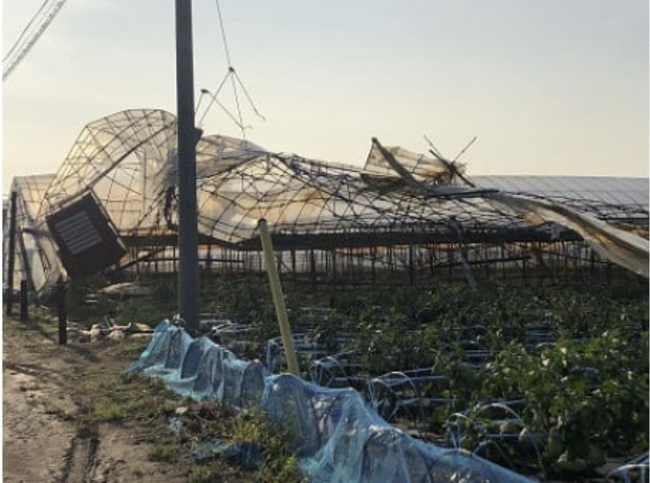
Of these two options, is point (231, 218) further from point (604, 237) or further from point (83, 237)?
point (604, 237)

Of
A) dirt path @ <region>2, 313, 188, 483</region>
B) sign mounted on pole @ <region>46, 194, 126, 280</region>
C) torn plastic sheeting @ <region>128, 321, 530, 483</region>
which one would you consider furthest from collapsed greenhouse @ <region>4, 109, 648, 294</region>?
torn plastic sheeting @ <region>128, 321, 530, 483</region>

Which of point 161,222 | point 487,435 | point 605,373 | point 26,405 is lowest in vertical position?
point 26,405

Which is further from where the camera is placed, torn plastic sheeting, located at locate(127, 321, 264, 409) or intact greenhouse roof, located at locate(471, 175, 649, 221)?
intact greenhouse roof, located at locate(471, 175, 649, 221)

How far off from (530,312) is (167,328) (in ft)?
16.5

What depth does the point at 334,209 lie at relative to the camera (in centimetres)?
2227

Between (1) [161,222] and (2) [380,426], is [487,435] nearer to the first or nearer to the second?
(2) [380,426]

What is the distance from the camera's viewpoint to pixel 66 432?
321 inches

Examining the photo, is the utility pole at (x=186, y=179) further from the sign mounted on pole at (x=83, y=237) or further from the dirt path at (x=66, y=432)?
the sign mounted on pole at (x=83, y=237)

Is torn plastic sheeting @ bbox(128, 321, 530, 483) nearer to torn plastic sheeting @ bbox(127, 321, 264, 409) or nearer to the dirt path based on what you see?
torn plastic sheeting @ bbox(127, 321, 264, 409)

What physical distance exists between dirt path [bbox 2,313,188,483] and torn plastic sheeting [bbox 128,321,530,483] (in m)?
0.94

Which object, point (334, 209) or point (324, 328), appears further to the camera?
point (334, 209)

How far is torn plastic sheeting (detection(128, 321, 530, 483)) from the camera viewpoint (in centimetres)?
452

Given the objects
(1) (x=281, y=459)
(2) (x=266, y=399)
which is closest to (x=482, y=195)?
(2) (x=266, y=399)

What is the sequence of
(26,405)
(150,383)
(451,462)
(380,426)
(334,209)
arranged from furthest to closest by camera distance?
(334,209), (150,383), (26,405), (380,426), (451,462)
